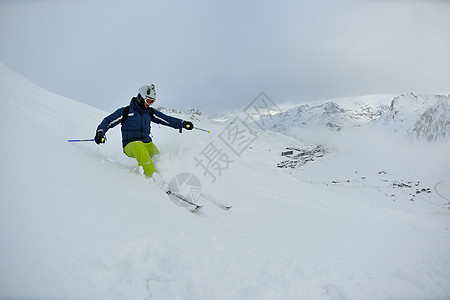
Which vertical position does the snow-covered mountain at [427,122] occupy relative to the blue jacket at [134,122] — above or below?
below

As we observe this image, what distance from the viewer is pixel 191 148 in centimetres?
947

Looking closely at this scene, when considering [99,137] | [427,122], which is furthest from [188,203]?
[427,122]

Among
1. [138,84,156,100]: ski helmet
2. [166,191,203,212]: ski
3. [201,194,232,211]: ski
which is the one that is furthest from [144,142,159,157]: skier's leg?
[201,194,232,211]: ski

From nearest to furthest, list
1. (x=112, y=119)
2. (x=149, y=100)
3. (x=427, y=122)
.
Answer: (x=112, y=119) → (x=149, y=100) → (x=427, y=122)

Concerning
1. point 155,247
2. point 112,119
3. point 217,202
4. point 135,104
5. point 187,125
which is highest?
point 135,104

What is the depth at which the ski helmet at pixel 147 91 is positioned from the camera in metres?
5.83

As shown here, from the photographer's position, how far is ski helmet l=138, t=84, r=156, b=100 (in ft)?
19.1

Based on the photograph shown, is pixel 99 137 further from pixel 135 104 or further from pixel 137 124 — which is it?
pixel 135 104

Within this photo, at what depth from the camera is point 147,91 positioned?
585 cm

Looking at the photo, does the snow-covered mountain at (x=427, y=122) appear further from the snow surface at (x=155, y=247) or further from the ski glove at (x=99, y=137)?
the ski glove at (x=99, y=137)

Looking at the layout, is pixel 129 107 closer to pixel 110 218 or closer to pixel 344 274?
pixel 110 218

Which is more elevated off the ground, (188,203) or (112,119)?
(112,119)

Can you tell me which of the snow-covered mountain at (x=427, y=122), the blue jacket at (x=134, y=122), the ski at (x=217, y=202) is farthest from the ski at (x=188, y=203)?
the snow-covered mountain at (x=427, y=122)

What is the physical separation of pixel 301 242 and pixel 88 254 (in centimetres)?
344
